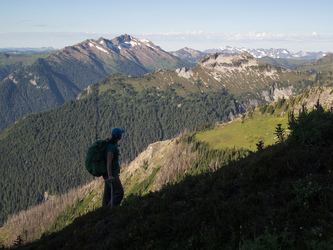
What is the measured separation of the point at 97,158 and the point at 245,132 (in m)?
128

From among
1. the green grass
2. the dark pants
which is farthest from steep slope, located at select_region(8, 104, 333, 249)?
the green grass

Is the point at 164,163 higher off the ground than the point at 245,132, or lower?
lower

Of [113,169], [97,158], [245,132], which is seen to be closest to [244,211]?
[113,169]

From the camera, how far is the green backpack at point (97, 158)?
12.9m

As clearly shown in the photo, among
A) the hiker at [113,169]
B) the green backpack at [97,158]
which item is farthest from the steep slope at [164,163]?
the green backpack at [97,158]

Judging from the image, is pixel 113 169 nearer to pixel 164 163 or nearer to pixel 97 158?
pixel 97 158

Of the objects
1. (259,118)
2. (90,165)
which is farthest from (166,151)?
(90,165)

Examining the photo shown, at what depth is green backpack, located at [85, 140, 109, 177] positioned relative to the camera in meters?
12.9

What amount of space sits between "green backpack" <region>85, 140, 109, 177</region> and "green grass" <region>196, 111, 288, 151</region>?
104 m

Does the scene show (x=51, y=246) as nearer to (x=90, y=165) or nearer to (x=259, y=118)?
(x=90, y=165)

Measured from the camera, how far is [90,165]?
42.8 feet

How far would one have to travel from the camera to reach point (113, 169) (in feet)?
43.8

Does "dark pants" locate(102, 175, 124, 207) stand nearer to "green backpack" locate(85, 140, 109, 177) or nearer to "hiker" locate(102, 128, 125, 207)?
"hiker" locate(102, 128, 125, 207)

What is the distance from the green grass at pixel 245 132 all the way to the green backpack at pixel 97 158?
10390 cm
